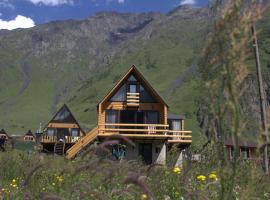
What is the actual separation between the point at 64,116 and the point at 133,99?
3171 centimetres

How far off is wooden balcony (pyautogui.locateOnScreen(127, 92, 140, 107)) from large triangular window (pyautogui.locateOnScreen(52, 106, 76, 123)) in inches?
1198

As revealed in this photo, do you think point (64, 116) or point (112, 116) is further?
point (64, 116)

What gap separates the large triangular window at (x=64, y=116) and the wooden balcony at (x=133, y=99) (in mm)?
30435

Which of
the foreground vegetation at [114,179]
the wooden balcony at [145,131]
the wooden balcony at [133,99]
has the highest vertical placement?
the wooden balcony at [133,99]

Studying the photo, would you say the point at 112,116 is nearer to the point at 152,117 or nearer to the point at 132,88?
the point at 132,88

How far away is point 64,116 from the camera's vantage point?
240ft

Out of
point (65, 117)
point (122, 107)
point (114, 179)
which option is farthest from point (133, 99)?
point (114, 179)

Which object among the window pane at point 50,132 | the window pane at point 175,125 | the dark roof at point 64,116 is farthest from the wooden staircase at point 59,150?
the dark roof at point 64,116

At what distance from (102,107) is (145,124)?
198 inches

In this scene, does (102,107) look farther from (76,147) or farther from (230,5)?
(230,5)

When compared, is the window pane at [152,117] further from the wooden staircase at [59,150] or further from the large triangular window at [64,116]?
the large triangular window at [64,116]

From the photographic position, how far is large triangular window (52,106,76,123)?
7231 cm

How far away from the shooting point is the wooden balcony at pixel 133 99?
142 ft

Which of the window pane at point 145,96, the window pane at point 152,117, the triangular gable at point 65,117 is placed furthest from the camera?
the triangular gable at point 65,117
